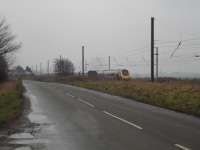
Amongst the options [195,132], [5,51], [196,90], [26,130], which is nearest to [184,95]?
[196,90]

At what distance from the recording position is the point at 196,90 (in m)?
23.2

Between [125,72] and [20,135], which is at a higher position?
[125,72]

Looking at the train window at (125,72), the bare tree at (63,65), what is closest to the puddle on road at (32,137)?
the train window at (125,72)

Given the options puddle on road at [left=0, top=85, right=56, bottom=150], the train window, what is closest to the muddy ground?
puddle on road at [left=0, top=85, right=56, bottom=150]

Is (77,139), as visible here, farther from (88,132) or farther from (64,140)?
(88,132)

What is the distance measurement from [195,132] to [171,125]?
152cm

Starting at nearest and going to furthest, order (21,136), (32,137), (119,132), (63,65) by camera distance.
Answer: (32,137) < (21,136) < (119,132) < (63,65)

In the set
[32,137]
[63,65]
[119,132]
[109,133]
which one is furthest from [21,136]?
[63,65]

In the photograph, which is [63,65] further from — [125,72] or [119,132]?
[119,132]

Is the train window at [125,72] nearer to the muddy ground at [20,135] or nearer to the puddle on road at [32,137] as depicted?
the muddy ground at [20,135]

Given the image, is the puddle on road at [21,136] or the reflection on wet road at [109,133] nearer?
the reflection on wet road at [109,133]

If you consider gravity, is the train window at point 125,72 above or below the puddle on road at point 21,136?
above

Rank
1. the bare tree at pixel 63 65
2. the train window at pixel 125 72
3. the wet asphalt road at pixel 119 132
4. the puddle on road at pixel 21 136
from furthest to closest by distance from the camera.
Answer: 1. the bare tree at pixel 63 65
2. the train window at pixel 125 72
3. the puddle on road at pixel 21 136
4. the wet asphalt road at pixel 119 132

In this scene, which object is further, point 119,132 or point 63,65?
point 63,65
